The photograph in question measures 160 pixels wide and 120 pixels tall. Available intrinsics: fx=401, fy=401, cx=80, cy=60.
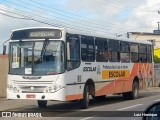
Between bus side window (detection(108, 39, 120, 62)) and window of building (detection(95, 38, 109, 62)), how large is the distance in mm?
420

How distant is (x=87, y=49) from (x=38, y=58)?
265cm

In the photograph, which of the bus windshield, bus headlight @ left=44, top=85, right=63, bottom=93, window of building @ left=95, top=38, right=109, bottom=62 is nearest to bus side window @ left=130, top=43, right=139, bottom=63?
window of building @ left=95, top=38, right=109, bottom=62

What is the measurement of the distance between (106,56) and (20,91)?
5.17 metres

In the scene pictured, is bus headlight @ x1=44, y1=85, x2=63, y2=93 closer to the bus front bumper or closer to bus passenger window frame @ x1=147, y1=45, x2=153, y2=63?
the bus front bumper

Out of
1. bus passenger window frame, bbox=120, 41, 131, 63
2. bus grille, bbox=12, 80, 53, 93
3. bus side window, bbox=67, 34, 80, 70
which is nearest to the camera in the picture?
bus grille, bbox=12, 80, 53, 93

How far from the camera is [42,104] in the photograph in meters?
17.5

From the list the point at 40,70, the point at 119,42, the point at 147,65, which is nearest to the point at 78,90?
the point at 40,70

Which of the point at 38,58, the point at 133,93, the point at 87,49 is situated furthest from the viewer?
the point at 133,93

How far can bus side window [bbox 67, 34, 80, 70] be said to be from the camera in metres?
15.4

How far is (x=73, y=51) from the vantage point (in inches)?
623

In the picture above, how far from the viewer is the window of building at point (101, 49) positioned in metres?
17.9

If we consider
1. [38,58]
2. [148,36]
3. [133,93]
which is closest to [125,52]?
[133,93]

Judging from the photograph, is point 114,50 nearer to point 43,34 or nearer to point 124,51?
point 124,51

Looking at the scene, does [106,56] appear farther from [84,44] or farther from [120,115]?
[120,115]
